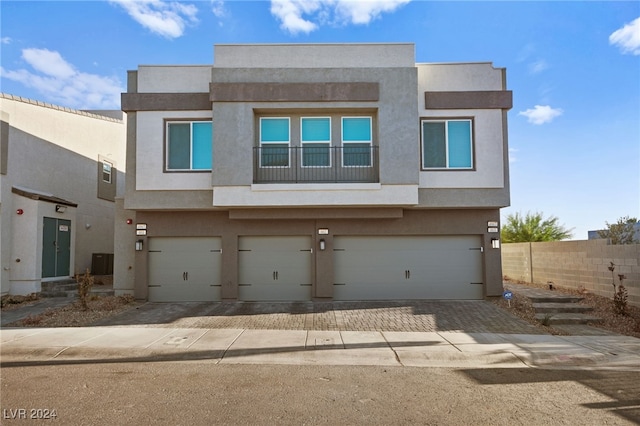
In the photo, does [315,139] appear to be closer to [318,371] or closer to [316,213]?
[316,213]

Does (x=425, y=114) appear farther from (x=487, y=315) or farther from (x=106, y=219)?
(x=106, y=219)

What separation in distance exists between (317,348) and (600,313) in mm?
7927

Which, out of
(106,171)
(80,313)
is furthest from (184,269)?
(106,171)

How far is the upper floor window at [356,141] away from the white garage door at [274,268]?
2.89m

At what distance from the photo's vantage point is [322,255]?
13523mm

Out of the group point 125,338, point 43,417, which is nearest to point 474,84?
point 125,338

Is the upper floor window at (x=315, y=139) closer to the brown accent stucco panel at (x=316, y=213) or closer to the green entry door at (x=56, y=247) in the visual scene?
the brown accent stucco panel at (x=316, y=213)

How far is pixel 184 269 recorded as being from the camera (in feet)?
45.1

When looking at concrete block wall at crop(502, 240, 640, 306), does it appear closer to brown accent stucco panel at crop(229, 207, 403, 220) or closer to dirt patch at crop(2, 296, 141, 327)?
brown accent stucco panel at crop(229, 207, 403, 220)

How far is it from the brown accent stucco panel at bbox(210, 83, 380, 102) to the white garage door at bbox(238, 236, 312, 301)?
4339mm

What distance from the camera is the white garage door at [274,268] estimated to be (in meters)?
13.6

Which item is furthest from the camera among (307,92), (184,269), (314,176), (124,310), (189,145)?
(184,269)

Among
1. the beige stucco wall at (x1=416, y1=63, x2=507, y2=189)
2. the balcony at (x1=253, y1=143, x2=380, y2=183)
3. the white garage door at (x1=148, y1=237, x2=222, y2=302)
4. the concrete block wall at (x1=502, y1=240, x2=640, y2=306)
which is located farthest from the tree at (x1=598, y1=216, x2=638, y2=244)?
the white garage door at (x1=148, y1=237, x2=222, y2=302)

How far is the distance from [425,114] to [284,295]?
722 centimetres
